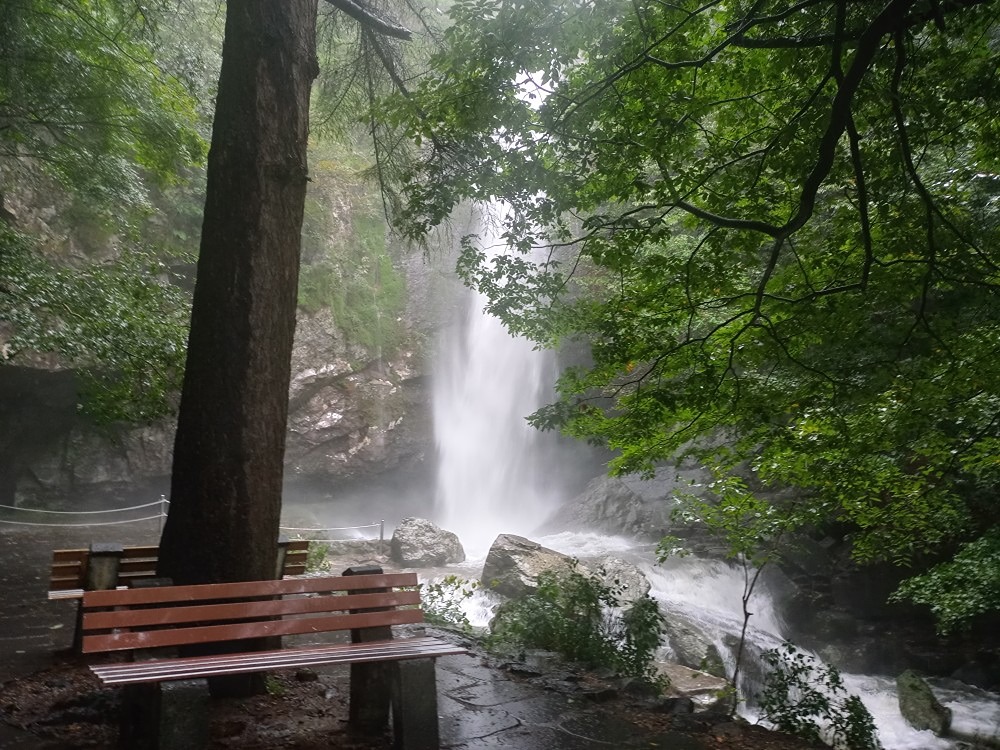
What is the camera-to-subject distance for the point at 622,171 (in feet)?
17.6

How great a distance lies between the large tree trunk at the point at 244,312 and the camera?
13.8 feet

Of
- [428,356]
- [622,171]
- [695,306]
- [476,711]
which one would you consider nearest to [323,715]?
[476,711]

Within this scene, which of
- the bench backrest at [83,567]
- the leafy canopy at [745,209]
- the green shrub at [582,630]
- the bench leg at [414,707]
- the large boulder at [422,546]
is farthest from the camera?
the large boulder at [422,546]

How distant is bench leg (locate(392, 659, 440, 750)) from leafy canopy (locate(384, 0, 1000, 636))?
2.84 meters

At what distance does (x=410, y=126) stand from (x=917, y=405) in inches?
180

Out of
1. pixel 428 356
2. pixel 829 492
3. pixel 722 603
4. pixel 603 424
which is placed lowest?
pixel 722 603

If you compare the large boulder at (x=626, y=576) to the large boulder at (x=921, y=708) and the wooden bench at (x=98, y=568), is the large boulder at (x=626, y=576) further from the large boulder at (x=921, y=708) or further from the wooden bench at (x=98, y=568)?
the wooden bench at (x=98, y=568)

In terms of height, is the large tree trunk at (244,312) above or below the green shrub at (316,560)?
above

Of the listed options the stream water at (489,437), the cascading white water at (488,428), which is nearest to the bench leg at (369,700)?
the stream water at (489,437)

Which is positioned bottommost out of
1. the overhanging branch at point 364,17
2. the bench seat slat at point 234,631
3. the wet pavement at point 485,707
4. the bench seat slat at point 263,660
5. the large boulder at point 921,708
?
the large boulder at point 921,708

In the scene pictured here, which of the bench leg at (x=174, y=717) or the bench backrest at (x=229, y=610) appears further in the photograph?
the bench backrest at (x=229, y=610)

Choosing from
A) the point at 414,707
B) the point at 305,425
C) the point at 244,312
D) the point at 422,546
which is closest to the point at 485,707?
the point at 414,707

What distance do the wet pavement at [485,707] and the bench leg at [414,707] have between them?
428 mm

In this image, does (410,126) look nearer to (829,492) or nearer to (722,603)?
(829,492)
